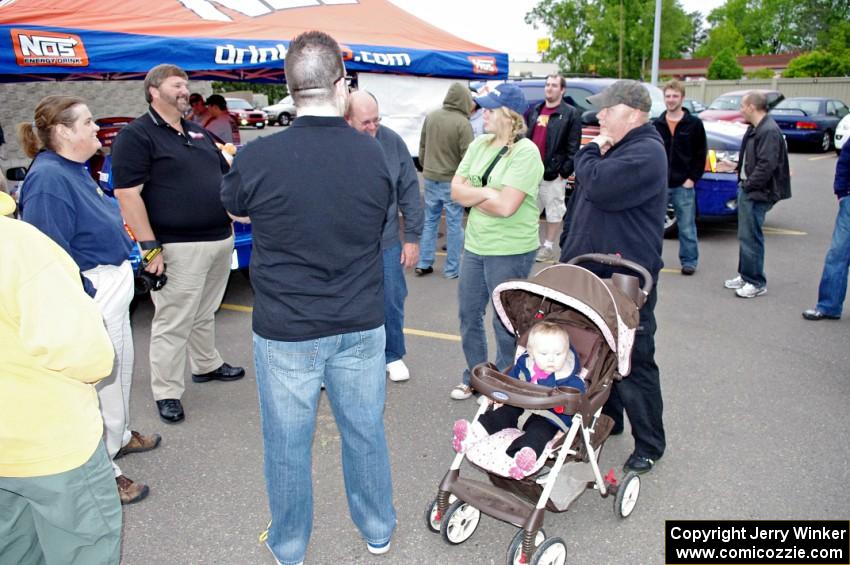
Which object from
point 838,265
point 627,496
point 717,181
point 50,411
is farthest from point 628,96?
point 717,181

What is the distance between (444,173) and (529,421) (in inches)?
181

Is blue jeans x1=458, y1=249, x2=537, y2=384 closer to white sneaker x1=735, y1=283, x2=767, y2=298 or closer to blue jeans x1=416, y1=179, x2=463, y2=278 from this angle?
blue jeans x1=416, y1=179, x2=463, y2=278

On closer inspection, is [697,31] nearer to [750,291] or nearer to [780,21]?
[780,21]

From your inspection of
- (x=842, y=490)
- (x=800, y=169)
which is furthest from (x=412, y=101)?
(x=800, y=169)

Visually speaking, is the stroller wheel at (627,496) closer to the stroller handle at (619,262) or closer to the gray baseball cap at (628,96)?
the stroller handle at (619,262)

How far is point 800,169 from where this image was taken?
15.8m

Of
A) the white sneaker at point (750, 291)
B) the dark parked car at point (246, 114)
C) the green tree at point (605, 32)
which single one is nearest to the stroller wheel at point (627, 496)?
the white sneaker at point (750, 291)

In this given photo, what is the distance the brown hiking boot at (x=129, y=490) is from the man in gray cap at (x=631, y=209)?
2.51 metres

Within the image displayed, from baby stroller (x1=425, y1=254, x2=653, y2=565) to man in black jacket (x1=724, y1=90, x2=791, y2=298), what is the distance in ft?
11.8

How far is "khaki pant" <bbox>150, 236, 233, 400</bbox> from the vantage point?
4164mm

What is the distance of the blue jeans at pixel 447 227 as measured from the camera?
7.34 metres

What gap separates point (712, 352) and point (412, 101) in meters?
5.65

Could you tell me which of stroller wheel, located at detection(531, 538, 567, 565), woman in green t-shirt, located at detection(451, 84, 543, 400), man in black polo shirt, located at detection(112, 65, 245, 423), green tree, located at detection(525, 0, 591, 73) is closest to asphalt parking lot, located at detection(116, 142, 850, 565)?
stroller wheel, located at detection(531, 538, 567, 565)

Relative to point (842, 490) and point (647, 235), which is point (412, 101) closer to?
point (647, 235)
